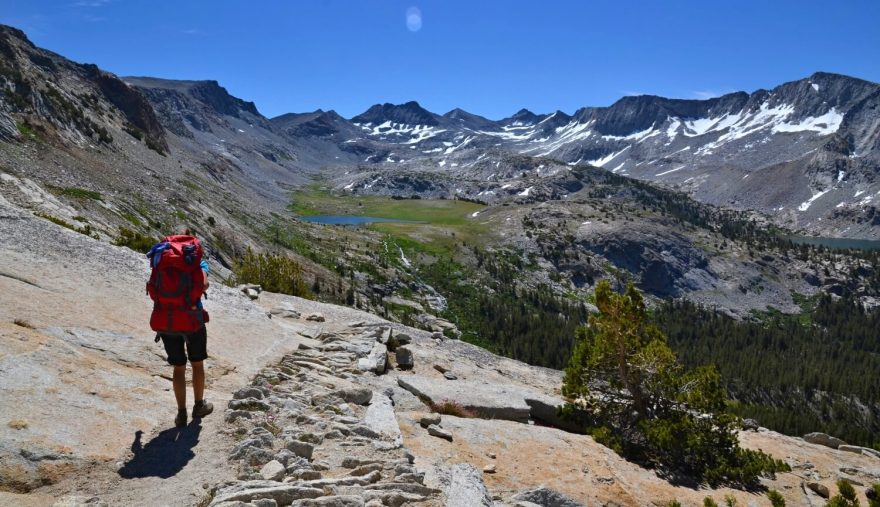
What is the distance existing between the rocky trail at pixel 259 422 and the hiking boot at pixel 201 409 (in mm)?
231

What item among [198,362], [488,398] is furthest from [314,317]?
[198,362]

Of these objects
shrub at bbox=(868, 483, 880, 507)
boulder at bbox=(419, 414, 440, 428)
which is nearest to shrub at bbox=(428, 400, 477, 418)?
boulder at bbox=(419, 414, 440, 428)

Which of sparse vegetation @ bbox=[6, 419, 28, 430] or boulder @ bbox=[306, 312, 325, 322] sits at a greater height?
sparse vegetation @ bbox=[6, 419, 28, 430]

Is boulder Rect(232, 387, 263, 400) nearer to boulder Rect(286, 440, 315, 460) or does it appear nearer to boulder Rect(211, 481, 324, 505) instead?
boulder Rect(286, 440, 315, 460)

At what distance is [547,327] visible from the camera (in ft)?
412

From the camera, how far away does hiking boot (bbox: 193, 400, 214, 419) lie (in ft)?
36.4

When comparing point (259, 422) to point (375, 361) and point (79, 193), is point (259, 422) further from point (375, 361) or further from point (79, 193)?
point (79, 193)

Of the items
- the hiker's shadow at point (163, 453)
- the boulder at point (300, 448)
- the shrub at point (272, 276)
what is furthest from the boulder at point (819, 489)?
the shrub at point (272, 276)

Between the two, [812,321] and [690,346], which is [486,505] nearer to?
[690,346]

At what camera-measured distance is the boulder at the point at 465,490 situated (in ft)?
31.1

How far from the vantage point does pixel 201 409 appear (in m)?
11.2

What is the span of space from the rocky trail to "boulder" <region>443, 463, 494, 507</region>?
4 centimetres

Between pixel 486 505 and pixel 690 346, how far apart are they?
15106 centimetres

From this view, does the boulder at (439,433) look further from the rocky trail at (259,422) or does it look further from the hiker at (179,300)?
the hiker at (179,300)
